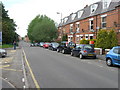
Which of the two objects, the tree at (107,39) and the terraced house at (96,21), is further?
the terraced house at (96,21)

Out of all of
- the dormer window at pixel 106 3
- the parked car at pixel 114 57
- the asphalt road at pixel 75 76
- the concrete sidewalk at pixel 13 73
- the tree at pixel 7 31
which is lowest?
the concrete sidewalk at pixel 13 73

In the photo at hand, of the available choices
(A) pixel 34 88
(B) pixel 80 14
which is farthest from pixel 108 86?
(B) pixel 80 14

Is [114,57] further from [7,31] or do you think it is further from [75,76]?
[7,31]

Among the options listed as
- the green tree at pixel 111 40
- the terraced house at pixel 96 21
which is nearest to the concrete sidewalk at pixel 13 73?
the green tree at pixel 111 40

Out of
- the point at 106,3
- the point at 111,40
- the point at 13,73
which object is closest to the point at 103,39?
the point at 111,40

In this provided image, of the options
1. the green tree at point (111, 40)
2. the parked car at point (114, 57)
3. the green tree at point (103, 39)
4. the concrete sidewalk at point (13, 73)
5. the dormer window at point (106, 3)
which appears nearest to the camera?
the concrete sidewalk at point (13, 73)

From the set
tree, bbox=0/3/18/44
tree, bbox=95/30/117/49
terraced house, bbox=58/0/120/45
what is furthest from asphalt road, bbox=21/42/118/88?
tree, bbox=0/3/18/44

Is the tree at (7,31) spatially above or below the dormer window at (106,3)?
below

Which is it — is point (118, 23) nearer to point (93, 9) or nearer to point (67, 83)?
point (93, 9)

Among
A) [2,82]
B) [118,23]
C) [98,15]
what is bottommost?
[2,82]

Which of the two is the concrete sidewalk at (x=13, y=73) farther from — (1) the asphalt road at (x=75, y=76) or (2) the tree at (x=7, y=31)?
A: (2) the tree at (x=7, y=31)

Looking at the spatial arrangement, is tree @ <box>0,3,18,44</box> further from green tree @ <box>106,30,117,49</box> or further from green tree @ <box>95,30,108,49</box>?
green tree @ <box>106,30,117,49</box>

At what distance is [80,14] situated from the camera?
3478cm

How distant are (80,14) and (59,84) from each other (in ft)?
98.4
